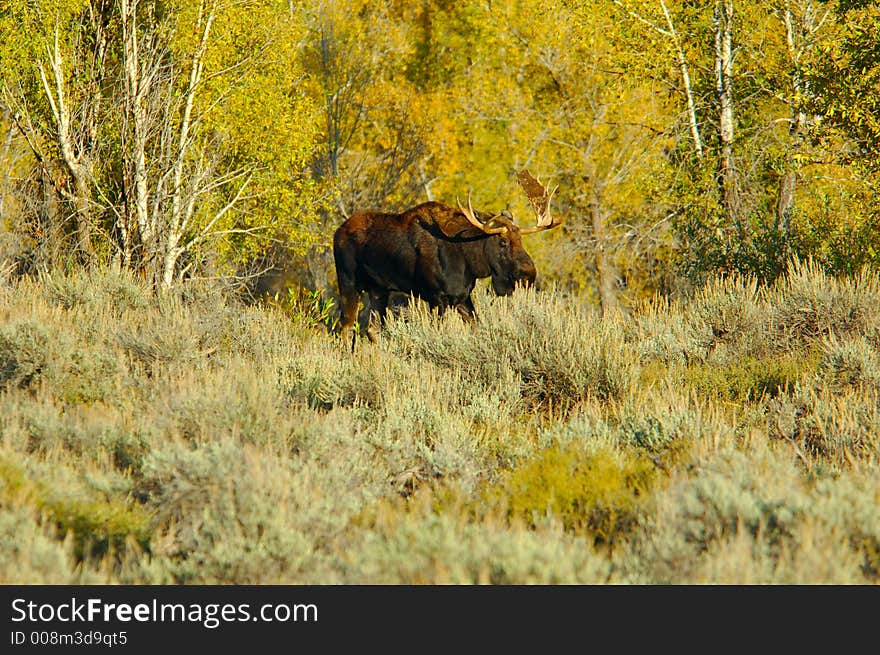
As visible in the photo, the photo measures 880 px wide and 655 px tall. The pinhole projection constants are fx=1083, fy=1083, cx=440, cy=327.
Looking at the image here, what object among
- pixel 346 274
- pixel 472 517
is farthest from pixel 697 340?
pixel 472 517

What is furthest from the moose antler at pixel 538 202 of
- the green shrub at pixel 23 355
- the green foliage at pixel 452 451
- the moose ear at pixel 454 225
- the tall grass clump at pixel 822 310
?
the green shrub at pixel 23 355

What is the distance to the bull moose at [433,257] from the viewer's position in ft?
38.8

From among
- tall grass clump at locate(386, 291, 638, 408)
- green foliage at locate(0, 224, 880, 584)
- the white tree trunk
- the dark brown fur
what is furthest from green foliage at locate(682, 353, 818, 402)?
the white tree trunk

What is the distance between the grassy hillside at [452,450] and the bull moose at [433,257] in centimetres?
181

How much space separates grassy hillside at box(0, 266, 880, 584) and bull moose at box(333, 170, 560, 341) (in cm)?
181

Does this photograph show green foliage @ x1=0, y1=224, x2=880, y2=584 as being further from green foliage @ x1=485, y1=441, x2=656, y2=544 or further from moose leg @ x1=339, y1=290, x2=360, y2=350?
moose leg @ x1=339, y1=290, x2=360, y2=350

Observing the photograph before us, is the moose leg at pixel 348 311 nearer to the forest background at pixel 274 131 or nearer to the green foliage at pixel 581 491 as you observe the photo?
the forest background at pixel 274 131

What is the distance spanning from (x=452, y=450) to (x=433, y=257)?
600cm

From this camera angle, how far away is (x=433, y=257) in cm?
1188

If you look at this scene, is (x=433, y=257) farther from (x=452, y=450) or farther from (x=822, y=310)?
(x=452, y=450)

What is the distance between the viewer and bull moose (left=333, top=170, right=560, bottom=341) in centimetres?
1181

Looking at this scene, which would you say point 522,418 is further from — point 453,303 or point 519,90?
point 519,90

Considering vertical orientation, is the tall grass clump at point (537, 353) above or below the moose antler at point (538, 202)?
below

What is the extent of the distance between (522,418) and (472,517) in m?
2.43
